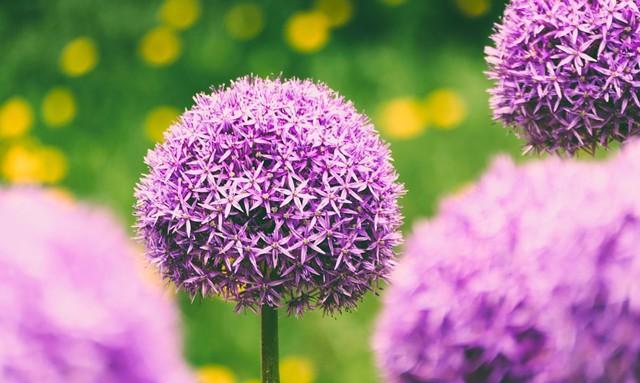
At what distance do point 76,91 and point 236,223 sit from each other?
A: 312 centimetres

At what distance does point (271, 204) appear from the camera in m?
1.39

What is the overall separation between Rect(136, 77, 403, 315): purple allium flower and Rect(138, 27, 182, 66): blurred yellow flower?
2.73m

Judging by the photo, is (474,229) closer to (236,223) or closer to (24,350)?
(236,223)

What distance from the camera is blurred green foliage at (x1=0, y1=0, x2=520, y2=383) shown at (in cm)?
315

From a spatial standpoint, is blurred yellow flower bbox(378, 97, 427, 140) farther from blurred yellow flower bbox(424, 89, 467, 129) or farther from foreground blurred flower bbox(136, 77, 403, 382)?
foreground blurred flower bbox(136, 77, 403, 382)

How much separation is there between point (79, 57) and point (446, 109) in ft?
5.25

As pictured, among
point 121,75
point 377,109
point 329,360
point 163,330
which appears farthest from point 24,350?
point 121,75

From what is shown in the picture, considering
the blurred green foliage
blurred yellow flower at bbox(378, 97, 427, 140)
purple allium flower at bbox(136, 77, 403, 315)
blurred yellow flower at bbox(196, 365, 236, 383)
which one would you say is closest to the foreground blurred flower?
purple allium flower at bbox(136, 77, 403, 315)

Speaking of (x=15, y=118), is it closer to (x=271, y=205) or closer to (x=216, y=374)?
(x=216, y=374)

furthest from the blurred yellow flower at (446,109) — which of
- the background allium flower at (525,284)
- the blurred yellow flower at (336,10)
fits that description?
the background allium flower at (525,284)

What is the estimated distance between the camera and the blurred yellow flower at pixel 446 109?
12.2ft

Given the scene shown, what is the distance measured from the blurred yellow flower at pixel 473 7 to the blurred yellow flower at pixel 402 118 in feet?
2.50

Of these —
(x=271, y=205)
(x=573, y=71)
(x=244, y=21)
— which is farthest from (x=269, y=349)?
(x=244, y=21)

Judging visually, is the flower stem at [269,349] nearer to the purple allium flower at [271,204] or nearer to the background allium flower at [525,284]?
the purple allium flower at [271,204]
